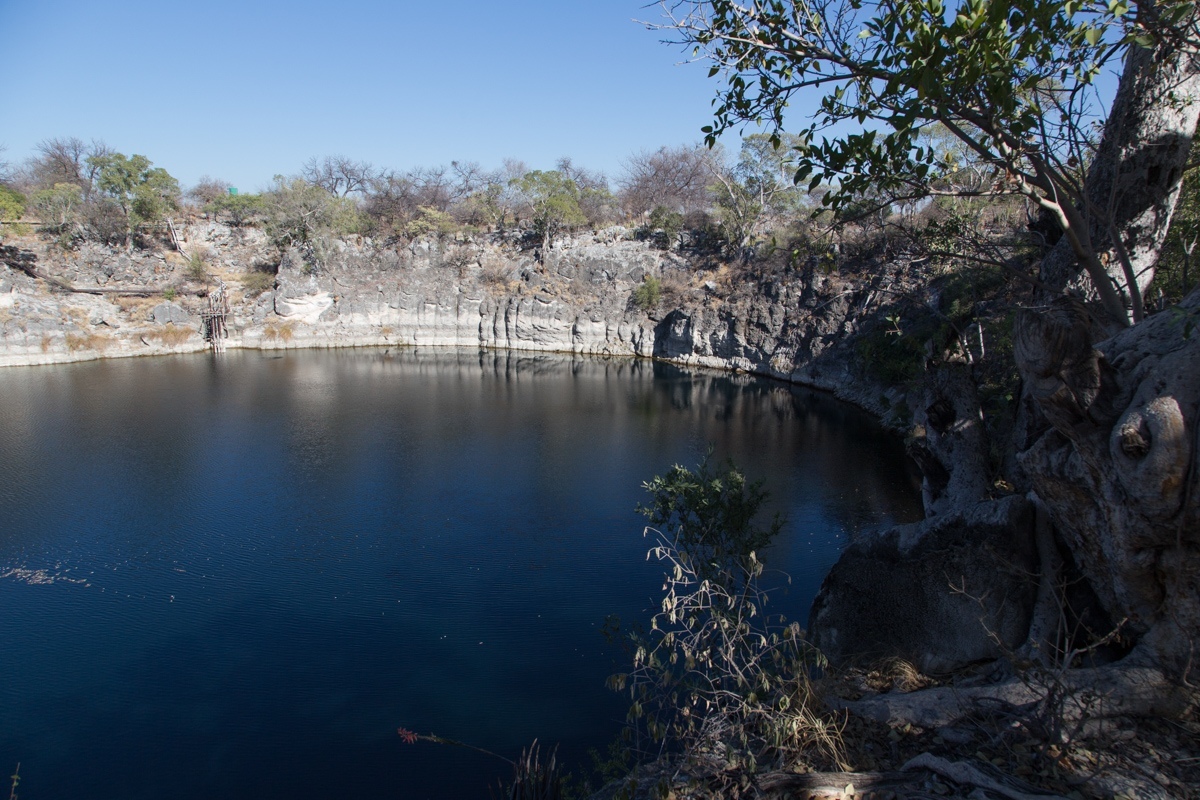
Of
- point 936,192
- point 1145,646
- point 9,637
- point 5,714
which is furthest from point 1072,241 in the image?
point 9,637

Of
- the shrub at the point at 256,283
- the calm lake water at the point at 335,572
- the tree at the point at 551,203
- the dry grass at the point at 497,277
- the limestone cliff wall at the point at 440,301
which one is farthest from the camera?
the tree at the point at 551,203

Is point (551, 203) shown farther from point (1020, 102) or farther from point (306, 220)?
point (1020, 102)

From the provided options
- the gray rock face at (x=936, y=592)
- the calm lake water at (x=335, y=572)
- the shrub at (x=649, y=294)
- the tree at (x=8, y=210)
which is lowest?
the calm lake water at (x=335, y=572)

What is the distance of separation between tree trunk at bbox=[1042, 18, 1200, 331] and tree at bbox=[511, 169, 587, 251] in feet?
145

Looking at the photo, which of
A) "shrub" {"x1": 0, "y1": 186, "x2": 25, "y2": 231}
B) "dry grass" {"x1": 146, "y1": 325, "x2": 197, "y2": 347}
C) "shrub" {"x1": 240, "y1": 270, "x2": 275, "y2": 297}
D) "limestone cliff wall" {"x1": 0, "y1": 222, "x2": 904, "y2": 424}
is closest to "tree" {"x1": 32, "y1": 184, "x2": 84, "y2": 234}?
"shrub" {"x1": 0, "y1": 186, "x2": 25, "y2": 231}

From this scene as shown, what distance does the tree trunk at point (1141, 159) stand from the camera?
6230 millimetres

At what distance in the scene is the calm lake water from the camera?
9.88 meters

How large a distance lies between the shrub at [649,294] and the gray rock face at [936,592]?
37.1 meters

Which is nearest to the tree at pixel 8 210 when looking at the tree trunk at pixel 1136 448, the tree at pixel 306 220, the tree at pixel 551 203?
the tree at pixel 306 220

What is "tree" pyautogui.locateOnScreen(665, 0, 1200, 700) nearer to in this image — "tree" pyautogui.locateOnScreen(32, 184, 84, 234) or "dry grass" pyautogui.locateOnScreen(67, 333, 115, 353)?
"dry grass" pyautogui.locateOnScreen(67, 333, 115, 353)

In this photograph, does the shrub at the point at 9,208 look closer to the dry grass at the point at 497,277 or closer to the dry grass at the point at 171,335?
the dry grass at the point at 171,335

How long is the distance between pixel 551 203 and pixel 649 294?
9862 millimetres

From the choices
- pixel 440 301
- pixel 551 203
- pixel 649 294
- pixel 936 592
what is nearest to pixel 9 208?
pixel 440 301

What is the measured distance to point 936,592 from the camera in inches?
320
